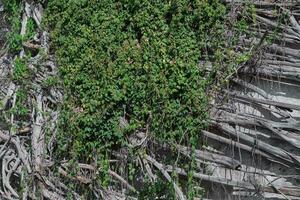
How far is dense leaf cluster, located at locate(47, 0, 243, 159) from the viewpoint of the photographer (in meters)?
4.47

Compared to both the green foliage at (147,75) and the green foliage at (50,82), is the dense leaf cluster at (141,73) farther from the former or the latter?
the green foliage at (50,82)

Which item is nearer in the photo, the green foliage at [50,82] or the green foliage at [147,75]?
the green foliage at [147,75]

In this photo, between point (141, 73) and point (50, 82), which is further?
point (50, 82)

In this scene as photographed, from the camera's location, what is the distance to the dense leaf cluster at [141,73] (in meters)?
4.47

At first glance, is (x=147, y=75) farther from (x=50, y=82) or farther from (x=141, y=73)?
(x=50, y=82)

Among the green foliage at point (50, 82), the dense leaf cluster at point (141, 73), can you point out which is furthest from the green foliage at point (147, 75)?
the green foliage at point (50, 82)

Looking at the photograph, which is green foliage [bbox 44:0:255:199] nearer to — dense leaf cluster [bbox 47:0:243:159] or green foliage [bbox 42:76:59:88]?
dense leaf cluster [bbox 47:0:243:159]

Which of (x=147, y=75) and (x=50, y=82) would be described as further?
(x=50, y=82)

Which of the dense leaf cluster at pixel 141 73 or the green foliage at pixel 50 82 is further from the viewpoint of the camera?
the green foliage at pixel 50 82

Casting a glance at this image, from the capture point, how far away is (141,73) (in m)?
4.58

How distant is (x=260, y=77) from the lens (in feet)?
14.8

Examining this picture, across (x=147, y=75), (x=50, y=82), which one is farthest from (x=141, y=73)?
(x=50, y=82)

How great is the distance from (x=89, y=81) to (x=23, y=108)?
2.28 feet

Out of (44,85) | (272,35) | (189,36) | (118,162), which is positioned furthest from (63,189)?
(272,35)
